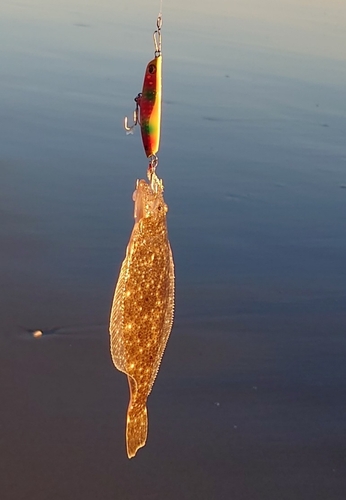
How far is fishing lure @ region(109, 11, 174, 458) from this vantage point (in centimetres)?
279

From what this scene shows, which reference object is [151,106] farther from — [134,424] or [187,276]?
[187,276]

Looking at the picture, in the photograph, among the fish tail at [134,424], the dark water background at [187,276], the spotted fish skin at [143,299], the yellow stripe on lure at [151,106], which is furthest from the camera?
the dark water background at [187,276]

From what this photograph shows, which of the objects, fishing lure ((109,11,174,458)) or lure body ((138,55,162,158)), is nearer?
lure body ((138,55,162,158))

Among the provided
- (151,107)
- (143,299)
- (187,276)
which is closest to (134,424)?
(143,299)

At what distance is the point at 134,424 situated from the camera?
292 cm

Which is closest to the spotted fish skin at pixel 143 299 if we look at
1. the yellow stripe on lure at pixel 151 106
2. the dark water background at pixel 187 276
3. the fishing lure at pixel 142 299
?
the fishing lure at pixel 142 299

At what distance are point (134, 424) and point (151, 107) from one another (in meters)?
1.21

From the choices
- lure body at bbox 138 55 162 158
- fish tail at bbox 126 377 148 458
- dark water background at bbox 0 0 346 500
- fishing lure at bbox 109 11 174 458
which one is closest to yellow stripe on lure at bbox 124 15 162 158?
lure body at bbox 138 55 162 158

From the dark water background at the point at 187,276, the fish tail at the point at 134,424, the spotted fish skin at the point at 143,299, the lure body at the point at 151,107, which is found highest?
the lure body at the point at 151,107

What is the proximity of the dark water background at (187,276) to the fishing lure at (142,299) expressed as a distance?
5.24ft

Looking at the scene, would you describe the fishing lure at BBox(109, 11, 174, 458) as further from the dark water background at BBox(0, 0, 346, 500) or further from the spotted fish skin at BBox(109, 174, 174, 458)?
the dark water background at BBox(0, 0, 346, 500)

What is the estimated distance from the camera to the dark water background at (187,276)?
4.43 metres

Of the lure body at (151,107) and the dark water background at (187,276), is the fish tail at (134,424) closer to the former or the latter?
the lure body at (151,107)

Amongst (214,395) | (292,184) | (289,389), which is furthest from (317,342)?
(292,184)
